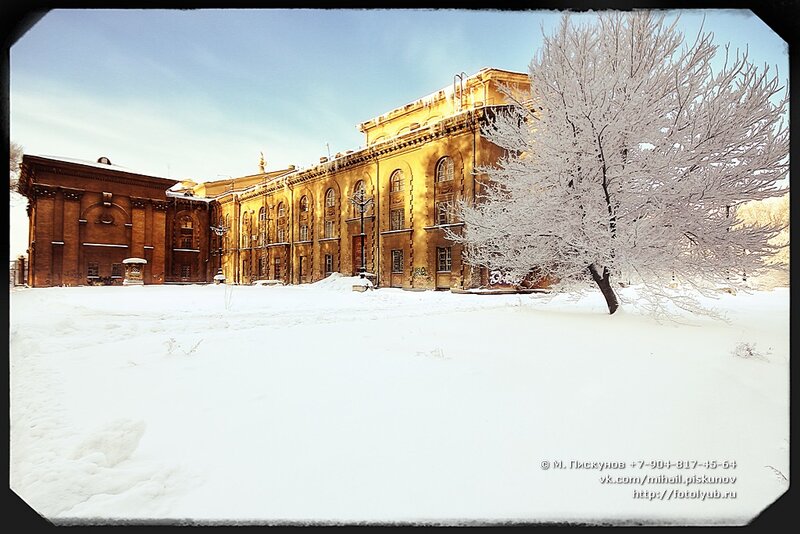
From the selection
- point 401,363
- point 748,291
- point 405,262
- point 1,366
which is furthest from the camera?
point 405,262

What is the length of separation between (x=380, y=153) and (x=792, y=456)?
1530 cm

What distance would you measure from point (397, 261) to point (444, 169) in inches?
214

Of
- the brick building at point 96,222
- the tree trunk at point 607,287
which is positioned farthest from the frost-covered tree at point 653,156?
the brick building at point 96,222

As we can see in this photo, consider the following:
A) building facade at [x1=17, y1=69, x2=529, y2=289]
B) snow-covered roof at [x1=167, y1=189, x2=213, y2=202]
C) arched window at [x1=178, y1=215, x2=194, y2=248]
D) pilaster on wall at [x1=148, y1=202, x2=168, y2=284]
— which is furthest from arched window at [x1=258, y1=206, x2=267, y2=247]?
pilaster on wall at [x1=148, y1=202, x2=168, y2=284]

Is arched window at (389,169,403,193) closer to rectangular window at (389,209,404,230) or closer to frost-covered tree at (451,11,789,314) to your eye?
rectangular window at (389,209,404,230)

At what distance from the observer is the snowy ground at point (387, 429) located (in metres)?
2.00

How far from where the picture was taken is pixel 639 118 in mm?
5609

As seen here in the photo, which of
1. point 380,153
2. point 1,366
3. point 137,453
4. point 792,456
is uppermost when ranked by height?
point 380,153

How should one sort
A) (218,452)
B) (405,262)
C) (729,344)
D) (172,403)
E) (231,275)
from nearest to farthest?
(218,452) < (172,403) < (729,344) < (231,275) < (405,262)

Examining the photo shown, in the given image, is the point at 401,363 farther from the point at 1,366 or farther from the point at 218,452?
the point at 1,366

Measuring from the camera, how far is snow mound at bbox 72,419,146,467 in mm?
2174

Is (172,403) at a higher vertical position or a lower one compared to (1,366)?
lower

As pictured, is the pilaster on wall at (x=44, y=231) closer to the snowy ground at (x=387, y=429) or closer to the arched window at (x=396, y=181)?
the snowy ground at (x=387, y=429)

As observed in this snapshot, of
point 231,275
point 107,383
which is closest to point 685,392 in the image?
point 107,383
